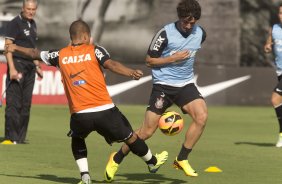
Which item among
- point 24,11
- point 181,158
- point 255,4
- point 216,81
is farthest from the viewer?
point 255,4

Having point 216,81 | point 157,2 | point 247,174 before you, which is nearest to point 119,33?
point 157,2

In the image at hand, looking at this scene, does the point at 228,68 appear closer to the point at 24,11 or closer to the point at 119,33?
the point at 119,33

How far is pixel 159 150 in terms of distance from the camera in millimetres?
16016

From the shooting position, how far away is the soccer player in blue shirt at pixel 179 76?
12.2 meters

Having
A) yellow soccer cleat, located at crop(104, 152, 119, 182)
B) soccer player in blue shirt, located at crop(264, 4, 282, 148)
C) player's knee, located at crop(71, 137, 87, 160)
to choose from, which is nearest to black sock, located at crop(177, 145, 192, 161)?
yellow soccer cleat, located at crop(104, 152, 119, 182)

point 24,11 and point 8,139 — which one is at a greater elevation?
point 24,11

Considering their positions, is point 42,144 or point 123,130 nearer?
point 123,130

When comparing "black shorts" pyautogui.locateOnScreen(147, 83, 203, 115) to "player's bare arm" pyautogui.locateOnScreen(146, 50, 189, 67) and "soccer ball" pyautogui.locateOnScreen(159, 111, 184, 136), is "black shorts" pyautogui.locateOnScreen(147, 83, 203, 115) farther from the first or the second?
"player's bare arm" pyautogui.locateOnScreen(146, 50, 189, 67)

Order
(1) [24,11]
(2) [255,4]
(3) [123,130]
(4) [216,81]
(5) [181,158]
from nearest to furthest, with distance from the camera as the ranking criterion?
(3) [123,130], (5) [181,158], (1) [24,11], (4) [216,81], (2) [255,4]

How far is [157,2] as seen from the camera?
90.9 ft

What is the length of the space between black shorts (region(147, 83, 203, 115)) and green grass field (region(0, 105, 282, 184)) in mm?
879

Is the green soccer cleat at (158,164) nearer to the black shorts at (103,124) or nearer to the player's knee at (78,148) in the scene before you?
the black shorts at (103,124)

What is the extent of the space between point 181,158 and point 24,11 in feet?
16.2

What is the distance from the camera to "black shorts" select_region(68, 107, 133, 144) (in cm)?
1102
